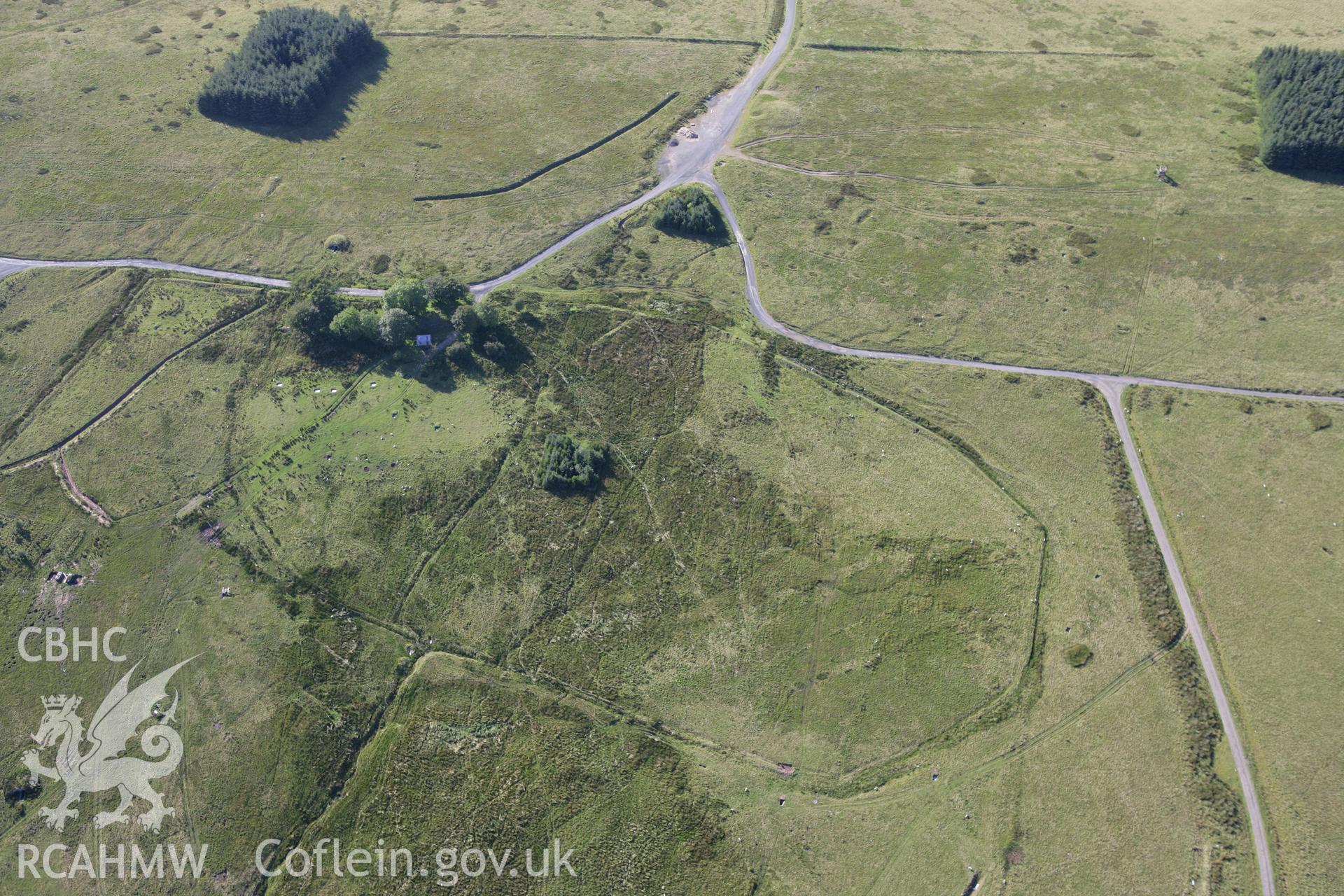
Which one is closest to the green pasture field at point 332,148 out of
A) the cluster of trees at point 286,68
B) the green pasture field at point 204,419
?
the cluster of trees at point 286,68

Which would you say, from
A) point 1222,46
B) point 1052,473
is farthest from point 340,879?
point 1222,46

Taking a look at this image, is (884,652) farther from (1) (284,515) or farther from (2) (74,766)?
(2) (74,766)

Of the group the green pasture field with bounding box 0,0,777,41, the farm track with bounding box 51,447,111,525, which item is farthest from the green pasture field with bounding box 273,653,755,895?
the green pasture field with bounding box 0,0,777,41

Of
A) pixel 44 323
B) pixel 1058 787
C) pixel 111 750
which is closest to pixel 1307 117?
pixel 1058 787

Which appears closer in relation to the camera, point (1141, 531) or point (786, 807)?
point (786, 807)

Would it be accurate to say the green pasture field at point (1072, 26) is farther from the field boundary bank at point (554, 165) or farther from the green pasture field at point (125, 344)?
the green pasture field at point (125, 344)

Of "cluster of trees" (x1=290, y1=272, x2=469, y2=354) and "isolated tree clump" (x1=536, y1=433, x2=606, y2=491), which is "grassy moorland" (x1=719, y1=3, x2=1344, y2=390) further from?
"cluster of trees" (x1=290, y1=272, x2=469, y2=354)

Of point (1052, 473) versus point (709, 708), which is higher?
point (1052, 473)

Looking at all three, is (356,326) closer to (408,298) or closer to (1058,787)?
(408,298)
